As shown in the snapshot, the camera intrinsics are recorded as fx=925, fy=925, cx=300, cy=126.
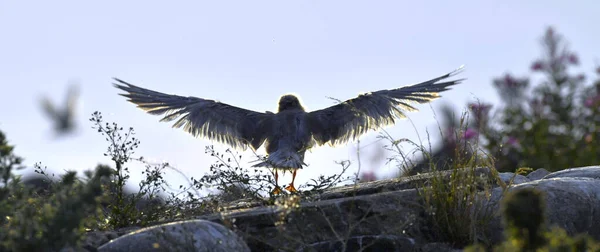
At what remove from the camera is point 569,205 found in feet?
21.7

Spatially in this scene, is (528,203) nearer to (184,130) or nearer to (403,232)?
(403,232)

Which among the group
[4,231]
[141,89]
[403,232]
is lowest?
[403,232]

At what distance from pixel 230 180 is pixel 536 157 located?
7.00m

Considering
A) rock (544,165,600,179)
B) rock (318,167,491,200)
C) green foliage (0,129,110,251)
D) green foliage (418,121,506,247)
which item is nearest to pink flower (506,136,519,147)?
rock (544,165,600,179)

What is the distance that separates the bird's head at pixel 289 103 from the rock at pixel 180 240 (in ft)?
17.8

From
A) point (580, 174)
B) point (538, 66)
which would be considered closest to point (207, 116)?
point (580, 174)

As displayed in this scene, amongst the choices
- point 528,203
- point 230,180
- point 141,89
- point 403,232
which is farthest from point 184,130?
point 528,203

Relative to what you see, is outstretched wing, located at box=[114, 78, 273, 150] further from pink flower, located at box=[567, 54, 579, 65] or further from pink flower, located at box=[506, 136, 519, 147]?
pink flower, located at box=[567, 54, 579, 65]

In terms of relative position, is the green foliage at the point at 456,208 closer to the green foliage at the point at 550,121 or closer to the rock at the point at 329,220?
the rock at the point at 329,220

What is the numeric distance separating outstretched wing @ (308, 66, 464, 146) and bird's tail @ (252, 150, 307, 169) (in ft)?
2.93

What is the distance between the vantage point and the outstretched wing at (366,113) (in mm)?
10273

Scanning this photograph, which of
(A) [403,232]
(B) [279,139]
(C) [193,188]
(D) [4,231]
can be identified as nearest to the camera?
(D) [4,231]

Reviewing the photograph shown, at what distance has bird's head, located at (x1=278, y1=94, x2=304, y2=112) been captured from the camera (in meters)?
10.7

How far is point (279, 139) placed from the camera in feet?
32.4
